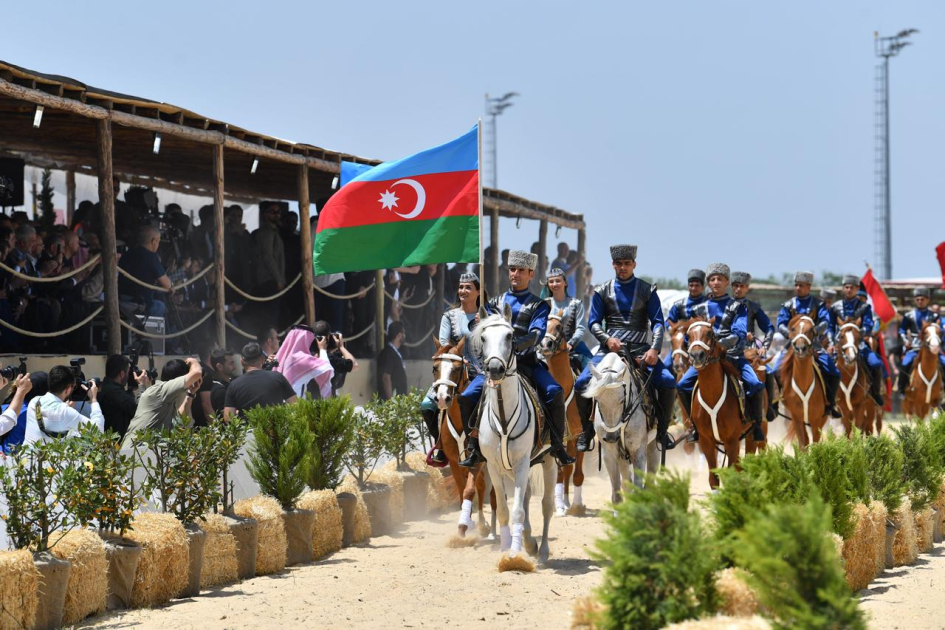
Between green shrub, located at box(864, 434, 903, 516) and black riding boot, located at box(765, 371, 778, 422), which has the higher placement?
black riding boot, located at box(765, 371, 778, 422)

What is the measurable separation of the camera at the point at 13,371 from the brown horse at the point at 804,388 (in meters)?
9.89

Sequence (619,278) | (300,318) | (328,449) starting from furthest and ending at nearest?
(300,318)
(619,278)
(328,449)

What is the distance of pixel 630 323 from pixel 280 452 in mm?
4038

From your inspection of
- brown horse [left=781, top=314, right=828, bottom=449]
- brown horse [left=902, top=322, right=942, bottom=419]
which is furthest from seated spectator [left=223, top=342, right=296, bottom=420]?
brown horse [left=902, top=322, right=942, bottom=419]

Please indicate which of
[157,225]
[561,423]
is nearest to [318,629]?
[561,423]

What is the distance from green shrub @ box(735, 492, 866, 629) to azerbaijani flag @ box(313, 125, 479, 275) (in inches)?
332

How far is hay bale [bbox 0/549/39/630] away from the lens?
730 centimetres

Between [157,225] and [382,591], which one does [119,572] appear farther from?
[157,225]

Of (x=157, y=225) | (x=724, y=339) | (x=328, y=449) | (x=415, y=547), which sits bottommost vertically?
(x=415, y=547)

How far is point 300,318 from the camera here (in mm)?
18500

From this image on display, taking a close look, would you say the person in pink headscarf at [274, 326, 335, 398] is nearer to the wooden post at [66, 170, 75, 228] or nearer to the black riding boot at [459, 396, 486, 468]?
the black riding boot at [459, 396, 486, 468]

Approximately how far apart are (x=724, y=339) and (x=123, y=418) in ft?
20.9

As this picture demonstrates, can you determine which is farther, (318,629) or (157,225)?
(157,225)

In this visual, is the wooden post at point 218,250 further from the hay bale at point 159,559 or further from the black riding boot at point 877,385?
the black riding boot at point 877,385
